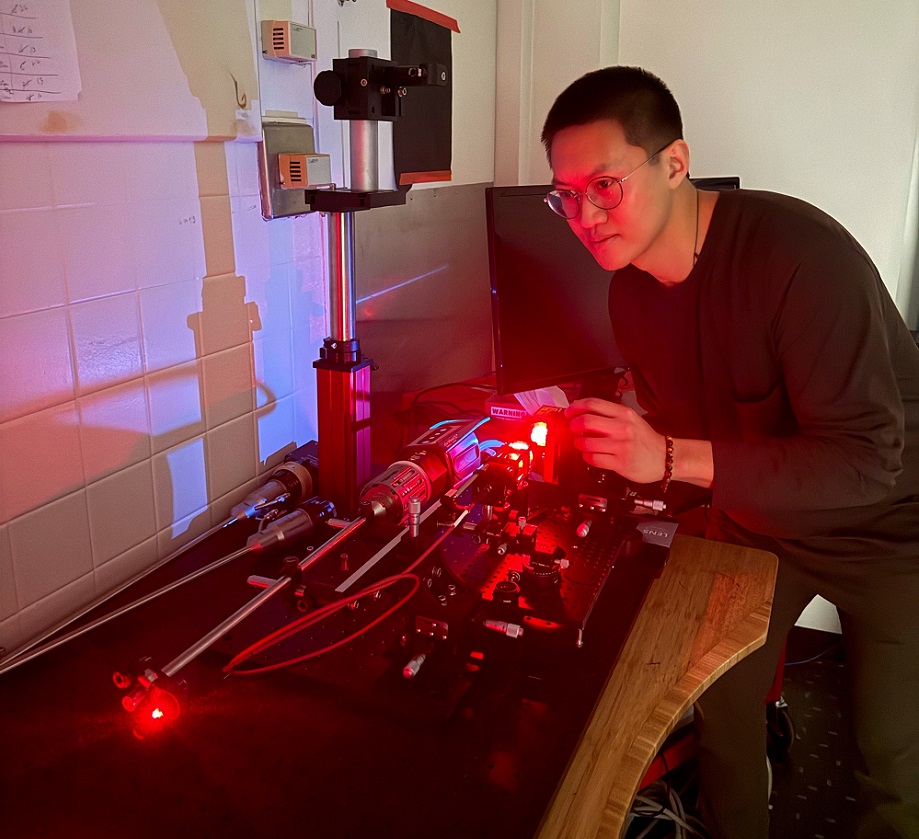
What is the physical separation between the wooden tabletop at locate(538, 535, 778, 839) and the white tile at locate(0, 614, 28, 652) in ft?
2.48

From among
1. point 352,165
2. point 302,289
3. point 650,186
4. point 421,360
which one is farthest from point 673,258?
point 421,360

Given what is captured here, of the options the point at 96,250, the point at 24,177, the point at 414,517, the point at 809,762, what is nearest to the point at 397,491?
the point at 414,517

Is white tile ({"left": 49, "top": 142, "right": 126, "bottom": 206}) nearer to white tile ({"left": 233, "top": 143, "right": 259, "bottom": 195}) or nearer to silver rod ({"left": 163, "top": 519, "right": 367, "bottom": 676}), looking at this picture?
white tile ({"left": 233, "top": 143, "right": 259, "bottom": 195})

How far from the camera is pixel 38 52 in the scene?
1.02m

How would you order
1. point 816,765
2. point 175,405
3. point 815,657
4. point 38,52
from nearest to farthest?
point 38,52, point 175,405, point 816,765, point 815,657

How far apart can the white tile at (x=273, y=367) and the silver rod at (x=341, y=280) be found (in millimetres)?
165

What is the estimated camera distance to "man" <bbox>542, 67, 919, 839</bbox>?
4.00 ft

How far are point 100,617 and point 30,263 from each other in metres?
0.50

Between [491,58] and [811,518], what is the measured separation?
160cm

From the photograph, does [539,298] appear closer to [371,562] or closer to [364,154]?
[364,154]

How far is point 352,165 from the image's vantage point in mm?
1436

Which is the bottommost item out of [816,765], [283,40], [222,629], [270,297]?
[816,765]

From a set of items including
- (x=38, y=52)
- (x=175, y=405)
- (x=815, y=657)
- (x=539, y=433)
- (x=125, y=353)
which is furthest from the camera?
(x=815, y=657)

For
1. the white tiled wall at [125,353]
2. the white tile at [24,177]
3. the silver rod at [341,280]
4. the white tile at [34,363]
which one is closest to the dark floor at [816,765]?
the silver rod at [341,280]
